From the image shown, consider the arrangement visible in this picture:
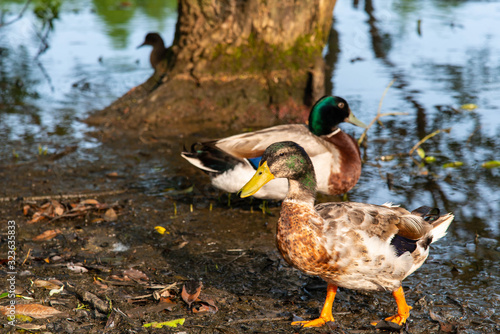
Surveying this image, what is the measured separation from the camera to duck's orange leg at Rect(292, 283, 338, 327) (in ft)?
9.82

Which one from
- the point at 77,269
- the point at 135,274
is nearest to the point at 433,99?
Answer: the point at 135,274

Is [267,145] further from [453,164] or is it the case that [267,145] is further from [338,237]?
[453,164]

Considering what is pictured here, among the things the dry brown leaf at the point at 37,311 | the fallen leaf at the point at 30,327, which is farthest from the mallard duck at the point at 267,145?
the fallen leaf at the point at 30,327

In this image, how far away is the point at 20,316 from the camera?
2910 millimetres

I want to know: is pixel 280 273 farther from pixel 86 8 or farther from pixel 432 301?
pixel 86 8

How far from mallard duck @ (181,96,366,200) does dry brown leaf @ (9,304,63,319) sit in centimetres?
164

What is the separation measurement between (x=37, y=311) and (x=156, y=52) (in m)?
5.22

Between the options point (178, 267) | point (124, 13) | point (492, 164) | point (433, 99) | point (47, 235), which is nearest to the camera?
point (178, 267)

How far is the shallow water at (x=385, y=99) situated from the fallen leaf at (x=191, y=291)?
0.94 metres

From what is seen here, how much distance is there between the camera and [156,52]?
7.64 metres

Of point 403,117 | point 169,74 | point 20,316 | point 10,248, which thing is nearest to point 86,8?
point 169,74

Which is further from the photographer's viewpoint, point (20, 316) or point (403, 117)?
point (403, 117)

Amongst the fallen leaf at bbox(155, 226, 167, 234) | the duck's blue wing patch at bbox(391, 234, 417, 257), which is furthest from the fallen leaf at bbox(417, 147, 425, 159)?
the fallen leaf at bbox(155, 226, 167, 234)

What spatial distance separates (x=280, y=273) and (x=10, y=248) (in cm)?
178
